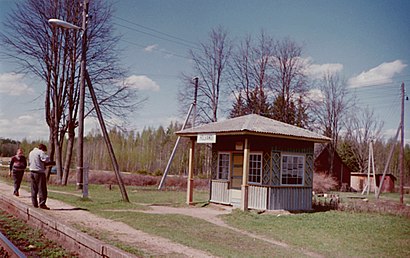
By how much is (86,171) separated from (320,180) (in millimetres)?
24011

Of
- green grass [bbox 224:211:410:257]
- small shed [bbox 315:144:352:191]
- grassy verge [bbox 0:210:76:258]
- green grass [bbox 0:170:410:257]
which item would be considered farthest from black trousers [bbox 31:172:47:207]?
small shed [bbox 315:144:352:191]

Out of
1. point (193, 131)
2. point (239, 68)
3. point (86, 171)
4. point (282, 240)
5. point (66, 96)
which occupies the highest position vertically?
point (239, 68)

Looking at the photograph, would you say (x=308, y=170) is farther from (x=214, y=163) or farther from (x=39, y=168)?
(x=39, y=168)

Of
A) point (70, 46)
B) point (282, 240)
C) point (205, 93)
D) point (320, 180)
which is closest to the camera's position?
point (282, 240)

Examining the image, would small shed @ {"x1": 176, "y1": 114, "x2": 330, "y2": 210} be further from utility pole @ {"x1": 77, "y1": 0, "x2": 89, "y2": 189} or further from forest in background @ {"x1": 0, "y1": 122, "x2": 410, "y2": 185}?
forest in background @ {"x1": 0, "y1": 122, "x2": 410, "y2": 185}

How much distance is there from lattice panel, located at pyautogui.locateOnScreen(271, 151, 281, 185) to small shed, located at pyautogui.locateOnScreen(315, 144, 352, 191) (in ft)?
89.9

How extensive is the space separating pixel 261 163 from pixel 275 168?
529mm

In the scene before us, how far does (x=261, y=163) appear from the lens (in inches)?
591

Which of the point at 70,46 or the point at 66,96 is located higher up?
the point at 70,46

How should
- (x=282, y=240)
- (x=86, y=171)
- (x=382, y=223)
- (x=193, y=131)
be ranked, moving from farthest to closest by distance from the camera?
(x=193, y=131) < (x=86, y=171) < (x=382, y=223) < (x=282, y=240)

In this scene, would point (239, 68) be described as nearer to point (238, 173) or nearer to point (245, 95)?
point (245, 95)

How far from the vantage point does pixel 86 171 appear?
1530 centimetres

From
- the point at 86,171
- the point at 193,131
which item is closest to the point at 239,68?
the point at 193,131

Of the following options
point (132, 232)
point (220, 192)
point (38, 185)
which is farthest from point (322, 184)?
point (132, 232)
